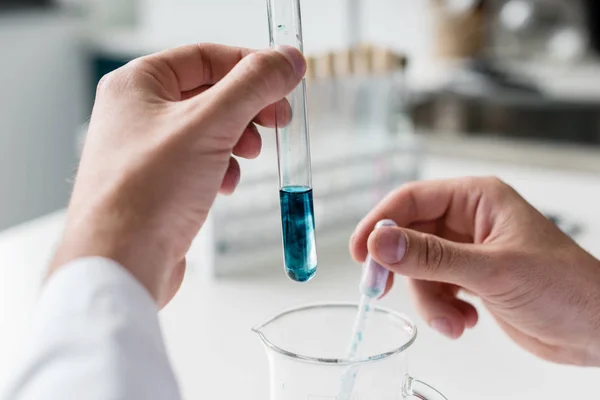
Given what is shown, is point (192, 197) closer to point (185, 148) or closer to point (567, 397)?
point (185, 148)

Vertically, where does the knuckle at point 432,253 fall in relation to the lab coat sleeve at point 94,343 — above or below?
below

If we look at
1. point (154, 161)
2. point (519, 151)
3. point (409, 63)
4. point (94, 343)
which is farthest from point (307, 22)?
point (94, 343)

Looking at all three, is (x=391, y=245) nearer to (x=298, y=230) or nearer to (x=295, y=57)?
(x=298, y=230)

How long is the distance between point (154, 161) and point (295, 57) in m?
0.16

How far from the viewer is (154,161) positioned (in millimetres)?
590

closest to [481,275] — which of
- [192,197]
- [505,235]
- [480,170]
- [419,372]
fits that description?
[505,235]

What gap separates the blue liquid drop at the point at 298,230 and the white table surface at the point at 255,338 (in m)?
0.22

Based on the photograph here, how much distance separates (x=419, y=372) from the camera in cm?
92

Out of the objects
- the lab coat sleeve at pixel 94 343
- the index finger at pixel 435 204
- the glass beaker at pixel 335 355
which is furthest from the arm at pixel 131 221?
the index finger at pixel 435 204

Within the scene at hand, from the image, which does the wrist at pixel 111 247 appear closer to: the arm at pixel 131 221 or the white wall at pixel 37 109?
the arm at pixel 131 221

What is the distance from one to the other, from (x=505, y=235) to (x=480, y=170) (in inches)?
32.6

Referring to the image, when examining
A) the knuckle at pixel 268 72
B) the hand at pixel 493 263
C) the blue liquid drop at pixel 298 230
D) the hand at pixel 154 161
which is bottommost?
the hand at pixel 493 263

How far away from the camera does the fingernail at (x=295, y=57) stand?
669 millimetres

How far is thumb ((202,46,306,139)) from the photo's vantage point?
62 cm
